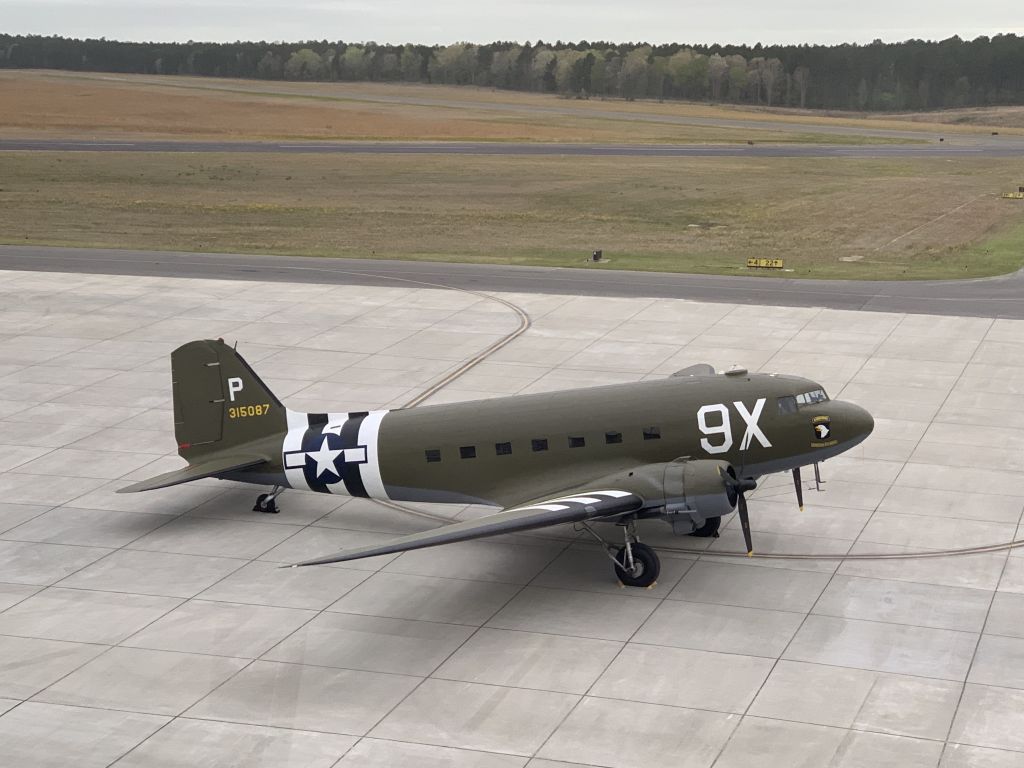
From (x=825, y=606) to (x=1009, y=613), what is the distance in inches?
139

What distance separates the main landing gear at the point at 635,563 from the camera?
26297 mm

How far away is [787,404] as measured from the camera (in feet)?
92.3

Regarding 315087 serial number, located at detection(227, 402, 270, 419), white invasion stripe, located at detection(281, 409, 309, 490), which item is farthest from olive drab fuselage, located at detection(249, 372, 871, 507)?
315087 serial number, located at detection(227, 402, 270, 419)

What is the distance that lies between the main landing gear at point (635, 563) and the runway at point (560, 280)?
31071 millimetres

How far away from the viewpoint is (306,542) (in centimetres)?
2927

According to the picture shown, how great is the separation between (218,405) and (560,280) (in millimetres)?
33591

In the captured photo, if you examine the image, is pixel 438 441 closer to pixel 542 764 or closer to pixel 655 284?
pixel 542 764

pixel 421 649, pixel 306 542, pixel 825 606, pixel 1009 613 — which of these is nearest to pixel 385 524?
pixel 306 542

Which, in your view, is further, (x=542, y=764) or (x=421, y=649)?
(x=421, y=649)

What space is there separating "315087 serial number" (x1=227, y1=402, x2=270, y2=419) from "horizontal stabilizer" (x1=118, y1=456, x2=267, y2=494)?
102cm

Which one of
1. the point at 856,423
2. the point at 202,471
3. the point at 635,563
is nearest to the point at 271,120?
the point at 202,471

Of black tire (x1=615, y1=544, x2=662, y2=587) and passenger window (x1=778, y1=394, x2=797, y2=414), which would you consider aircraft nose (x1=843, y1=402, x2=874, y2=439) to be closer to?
passenger window (x1=778, y1=394, x2=797, y2=414)

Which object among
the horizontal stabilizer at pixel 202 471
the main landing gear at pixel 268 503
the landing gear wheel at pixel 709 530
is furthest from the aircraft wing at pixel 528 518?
the main landing gear at pixel 268 503

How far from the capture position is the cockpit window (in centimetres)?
2827
